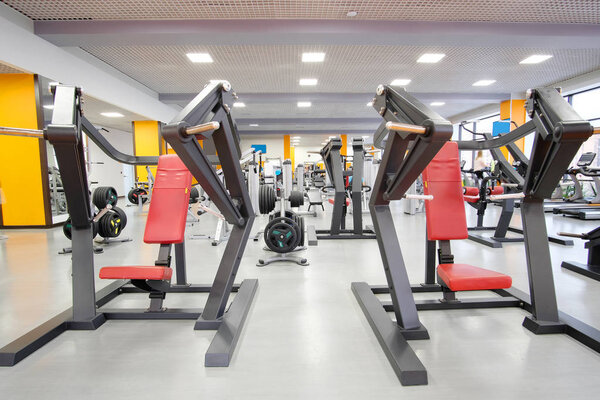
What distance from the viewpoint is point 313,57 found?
6.92 meters

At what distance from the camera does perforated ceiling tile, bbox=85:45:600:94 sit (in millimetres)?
6531

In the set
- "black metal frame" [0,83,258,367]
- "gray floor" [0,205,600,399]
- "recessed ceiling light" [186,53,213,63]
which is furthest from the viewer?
"recessed ceiling light" [186,53,213,63]

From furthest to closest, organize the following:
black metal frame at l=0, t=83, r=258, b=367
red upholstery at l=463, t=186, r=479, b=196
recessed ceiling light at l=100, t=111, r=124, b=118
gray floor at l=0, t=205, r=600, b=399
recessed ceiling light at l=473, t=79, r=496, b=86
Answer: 1. recessed ceiling light at l=100, t=111, r=124, b=118
2. recessed ceiling light at l=473, t=79, r=496, b=86
3. red upholstery at l=463, t=186, r=479, b=196
4. black metal frame at l=0, t=83, r=258, b=367
5. gray floor at l=0, t=205, r=600, b=399

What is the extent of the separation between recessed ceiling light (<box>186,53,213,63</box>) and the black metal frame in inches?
206

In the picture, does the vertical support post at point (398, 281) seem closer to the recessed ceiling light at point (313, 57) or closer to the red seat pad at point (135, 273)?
the red seat pad at point (135, 273)

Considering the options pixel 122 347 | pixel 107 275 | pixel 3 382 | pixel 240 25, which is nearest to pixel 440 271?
pixel 122 347

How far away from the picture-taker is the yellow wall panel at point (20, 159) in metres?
5.88

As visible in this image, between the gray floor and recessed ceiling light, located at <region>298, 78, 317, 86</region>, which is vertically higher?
recessed ceiling light, located at <region>298, 78, 317, 86</region>

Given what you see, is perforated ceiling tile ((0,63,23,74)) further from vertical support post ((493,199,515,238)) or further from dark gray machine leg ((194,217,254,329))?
vertical support post ((493,199,515,238))

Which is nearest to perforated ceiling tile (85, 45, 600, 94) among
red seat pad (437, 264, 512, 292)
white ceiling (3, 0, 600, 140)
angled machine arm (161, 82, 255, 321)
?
white ceiling (3, 0, 600, 140)

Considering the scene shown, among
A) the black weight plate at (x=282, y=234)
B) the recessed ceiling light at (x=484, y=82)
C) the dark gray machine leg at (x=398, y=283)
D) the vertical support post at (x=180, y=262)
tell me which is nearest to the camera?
the dark gray machine leg at (x=398, y=283)

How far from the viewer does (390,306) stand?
7.40 ft

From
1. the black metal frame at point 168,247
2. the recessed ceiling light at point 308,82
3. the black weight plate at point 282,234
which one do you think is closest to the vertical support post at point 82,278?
the black metal frame at point 168,247

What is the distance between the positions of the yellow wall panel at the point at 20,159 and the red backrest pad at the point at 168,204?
17.7 ft
